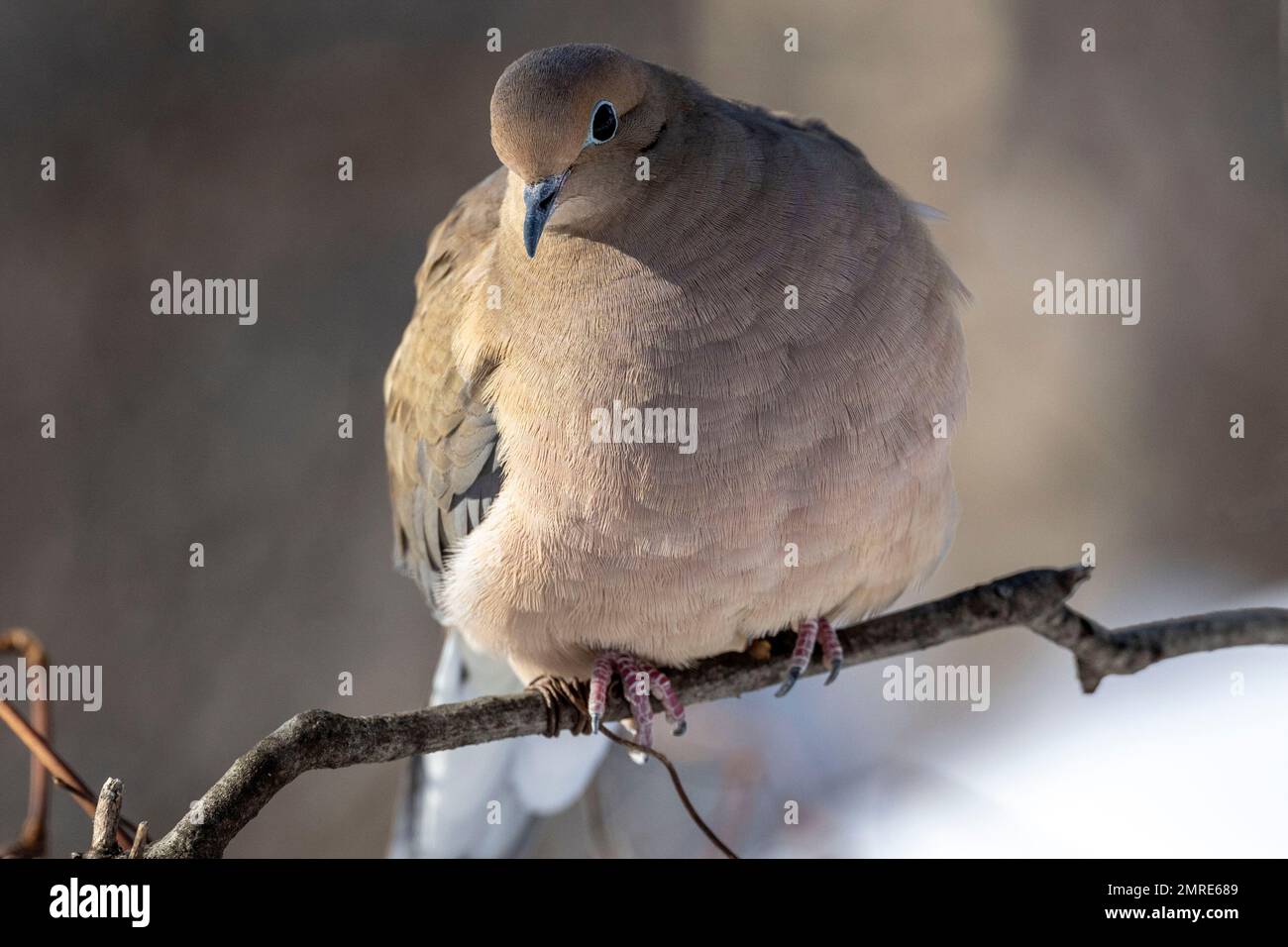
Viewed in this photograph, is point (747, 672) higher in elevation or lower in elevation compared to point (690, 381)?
lower

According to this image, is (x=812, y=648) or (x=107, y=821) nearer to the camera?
(x=107, y=821)

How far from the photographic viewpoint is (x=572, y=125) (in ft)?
4.67

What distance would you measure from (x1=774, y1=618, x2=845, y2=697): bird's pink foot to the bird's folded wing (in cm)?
52

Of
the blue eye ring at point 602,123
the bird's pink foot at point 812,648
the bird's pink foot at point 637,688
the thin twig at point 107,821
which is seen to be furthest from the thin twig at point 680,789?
the blue eye ring at point 602,123

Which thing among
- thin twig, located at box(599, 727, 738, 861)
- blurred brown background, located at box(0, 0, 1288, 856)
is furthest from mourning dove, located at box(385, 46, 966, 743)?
blurred brown background, located at box(0, 0, 1288, 856)

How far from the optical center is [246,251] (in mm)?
2812

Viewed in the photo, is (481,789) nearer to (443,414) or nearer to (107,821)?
(443,414)

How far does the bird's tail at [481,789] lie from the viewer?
7.75ft

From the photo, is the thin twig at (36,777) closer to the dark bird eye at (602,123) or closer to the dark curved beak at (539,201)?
the dark curved beak at (539,201)

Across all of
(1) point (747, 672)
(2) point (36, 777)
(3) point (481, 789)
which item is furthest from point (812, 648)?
(2) point (36, 777)

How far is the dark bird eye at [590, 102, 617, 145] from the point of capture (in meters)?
1.47

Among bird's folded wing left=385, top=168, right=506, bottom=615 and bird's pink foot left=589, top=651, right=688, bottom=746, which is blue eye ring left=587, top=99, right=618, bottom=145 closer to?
bird's folded wing left=385, top=168, right=506, bottom=615

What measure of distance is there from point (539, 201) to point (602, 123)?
0.15 metres
